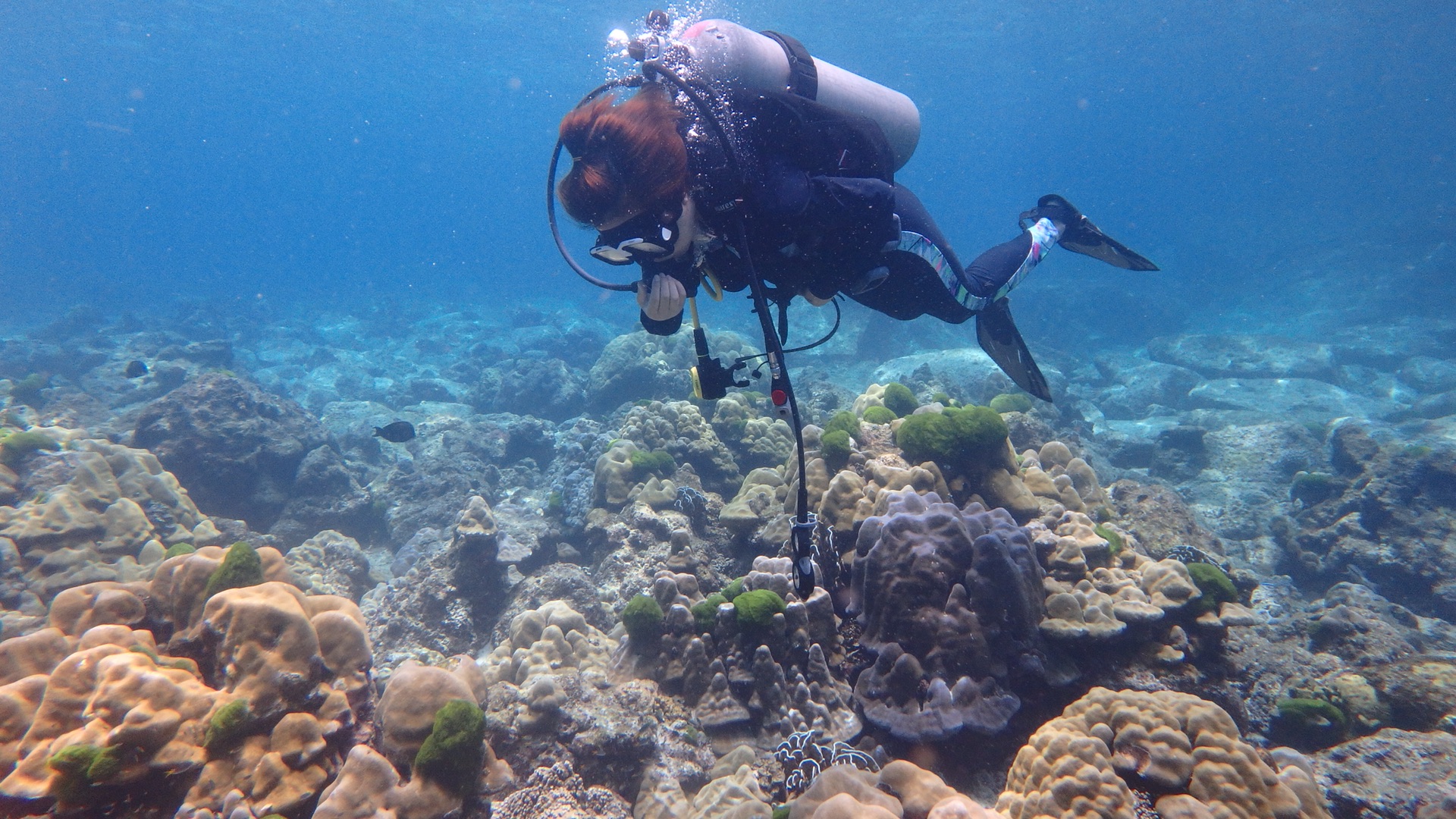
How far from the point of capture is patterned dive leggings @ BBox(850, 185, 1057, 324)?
14.8 feet

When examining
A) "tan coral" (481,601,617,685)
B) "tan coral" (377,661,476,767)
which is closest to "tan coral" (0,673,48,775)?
"tan coral" (377,661,476,767)

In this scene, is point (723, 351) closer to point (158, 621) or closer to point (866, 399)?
point (866, 399)

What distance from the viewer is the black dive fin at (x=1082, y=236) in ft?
20.2

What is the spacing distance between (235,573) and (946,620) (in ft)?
13.8

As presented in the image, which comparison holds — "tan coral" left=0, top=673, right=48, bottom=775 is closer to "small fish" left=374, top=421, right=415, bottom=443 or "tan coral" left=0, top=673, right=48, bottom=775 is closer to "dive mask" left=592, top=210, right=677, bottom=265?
"dive mask" left=592, top=210, right=677, bottom=265

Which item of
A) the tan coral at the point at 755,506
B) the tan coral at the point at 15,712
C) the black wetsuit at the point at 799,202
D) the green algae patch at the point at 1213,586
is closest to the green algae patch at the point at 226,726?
the tan coral at the point at 15,712

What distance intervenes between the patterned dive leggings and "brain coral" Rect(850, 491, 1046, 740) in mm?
1866

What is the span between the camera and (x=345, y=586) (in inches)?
304

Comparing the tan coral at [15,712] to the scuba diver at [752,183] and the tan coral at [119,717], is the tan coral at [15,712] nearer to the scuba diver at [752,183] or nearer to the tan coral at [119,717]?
the tan coral at [119,717]

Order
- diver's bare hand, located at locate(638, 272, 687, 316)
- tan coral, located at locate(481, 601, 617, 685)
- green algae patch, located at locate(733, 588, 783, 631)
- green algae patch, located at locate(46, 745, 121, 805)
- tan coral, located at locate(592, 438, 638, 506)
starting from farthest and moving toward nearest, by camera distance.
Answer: tan coral, located at locate(592, 438, 638, 506) < tan coral, located at locate(481, 601, 617, 685) < green algae patch, located at locate(733, 588, 783, 631) < diver's bare hand, located at locate(638, 272, 687, 316) < green algae patch, located at locate(46, 745, 121, 805)

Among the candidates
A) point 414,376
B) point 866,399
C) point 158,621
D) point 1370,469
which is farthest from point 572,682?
point 414,376

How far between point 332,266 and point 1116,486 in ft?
359

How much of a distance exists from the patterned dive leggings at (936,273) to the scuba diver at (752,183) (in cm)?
2

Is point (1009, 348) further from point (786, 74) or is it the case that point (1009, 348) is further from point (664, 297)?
point (664, 297)
